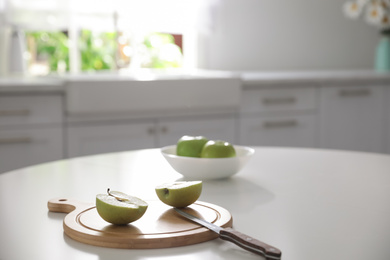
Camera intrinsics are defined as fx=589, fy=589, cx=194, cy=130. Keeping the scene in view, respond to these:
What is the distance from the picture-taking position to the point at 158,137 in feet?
9.26

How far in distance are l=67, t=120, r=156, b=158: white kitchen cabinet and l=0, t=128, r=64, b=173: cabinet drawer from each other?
0.06 metres

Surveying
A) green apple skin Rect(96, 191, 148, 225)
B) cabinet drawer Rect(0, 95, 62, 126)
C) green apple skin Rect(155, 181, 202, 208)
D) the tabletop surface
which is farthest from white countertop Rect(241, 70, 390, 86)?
green apple skin Rect(96, 191, 148, 225)

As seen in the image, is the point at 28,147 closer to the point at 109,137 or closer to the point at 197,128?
the point at 109,137

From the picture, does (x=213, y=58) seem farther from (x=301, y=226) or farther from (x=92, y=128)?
(x=301, y=226)

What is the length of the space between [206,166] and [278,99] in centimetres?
191

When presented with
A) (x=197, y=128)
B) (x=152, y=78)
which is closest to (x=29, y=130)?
(x=152, y=78)

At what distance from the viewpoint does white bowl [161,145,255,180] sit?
125cm

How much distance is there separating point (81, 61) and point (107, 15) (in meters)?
0.38

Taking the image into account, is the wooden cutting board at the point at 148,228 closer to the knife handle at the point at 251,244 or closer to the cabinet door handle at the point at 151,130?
the knife handle at the point at 251,244

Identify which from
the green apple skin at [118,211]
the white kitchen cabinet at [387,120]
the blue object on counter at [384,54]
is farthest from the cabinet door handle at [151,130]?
the green apple skin at [118,211]

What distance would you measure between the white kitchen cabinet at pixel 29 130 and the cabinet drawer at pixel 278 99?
964 mm

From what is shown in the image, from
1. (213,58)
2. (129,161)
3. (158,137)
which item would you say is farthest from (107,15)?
(129,161)

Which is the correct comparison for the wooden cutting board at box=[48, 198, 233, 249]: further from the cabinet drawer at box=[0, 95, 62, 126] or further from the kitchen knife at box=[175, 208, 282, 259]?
the cabinet drawer at box=[0, 95, 62, 126]

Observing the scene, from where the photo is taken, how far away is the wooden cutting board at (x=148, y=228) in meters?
0.83
